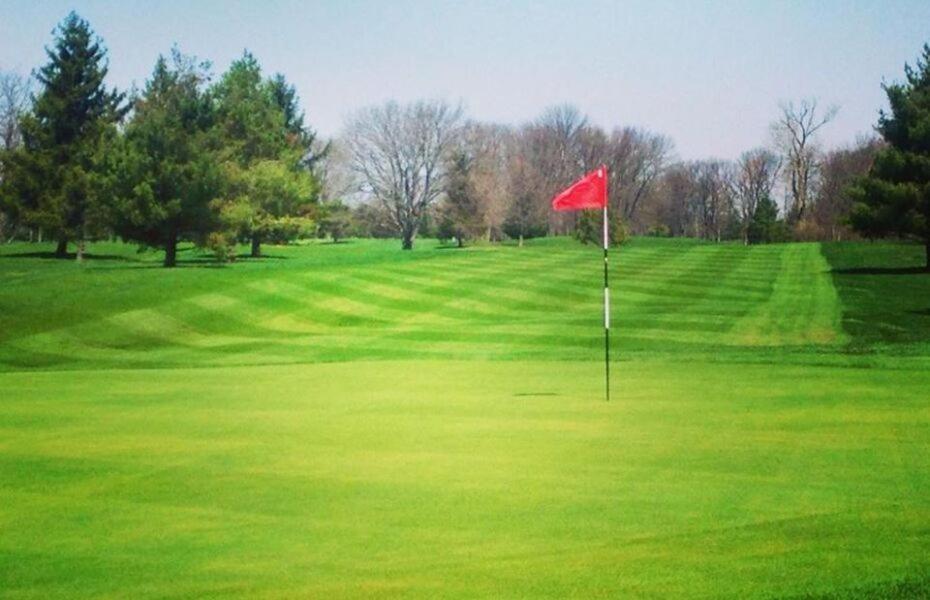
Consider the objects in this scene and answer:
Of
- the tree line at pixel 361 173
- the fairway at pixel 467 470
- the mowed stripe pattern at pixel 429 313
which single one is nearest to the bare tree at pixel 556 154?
the tree line at pixel 361 173

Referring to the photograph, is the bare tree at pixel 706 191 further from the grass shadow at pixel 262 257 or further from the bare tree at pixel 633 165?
the grass shadow at pixel 262 257

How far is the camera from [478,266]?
5238cm

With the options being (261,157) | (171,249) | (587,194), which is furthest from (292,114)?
(587,194)

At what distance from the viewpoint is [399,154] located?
81.2m

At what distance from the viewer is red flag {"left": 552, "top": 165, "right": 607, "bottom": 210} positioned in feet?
53.4

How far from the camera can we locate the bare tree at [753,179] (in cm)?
9157

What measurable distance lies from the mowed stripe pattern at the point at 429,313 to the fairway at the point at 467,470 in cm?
48

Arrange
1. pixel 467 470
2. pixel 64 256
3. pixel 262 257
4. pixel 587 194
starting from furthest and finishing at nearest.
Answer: pixel 262 257 < pixel 64 256 < pixel 587 194 < pixel 467 470

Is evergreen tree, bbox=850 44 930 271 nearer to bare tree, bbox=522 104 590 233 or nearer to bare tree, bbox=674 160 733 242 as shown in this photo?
bare tree, bbox=522 104 590 233

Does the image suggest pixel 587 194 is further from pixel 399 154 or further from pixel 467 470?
pixel 399 154

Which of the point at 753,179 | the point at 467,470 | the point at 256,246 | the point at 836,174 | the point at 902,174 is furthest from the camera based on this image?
the point at 753,179

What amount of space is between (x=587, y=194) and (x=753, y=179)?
83176 millimetres

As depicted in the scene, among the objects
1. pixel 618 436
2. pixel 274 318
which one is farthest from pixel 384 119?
pixel 618 436

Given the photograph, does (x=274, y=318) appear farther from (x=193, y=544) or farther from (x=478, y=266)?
(x=193, y=544)
